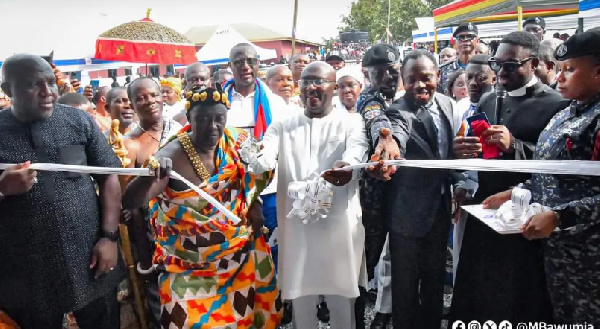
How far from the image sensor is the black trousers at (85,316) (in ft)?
9.59

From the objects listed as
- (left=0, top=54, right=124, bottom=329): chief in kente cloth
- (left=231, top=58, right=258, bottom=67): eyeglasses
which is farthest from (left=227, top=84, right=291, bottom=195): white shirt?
(left=0, top=54, right=124, bottom=329): chief in kente cloth

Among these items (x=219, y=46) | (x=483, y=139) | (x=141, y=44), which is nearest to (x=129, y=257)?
(x=483, y=139)

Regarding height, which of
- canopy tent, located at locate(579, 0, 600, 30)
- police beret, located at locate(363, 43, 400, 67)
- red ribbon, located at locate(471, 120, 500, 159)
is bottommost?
red ribbon, located at locate(471, 120, 500, 159)

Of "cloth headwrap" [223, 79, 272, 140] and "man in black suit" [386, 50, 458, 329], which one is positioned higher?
"cloth headwrap" [223, 79, 272, 140]

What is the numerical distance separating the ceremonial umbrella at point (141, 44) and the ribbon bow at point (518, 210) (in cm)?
1082

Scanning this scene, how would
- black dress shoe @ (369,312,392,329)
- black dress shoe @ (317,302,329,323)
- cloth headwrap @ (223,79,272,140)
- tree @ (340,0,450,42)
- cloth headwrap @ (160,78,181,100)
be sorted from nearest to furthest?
black dress shoe @ (369,312,392,329), black dress shoe @ (317,302,329,323), cloth headwrap @ (223,79,272,140), cloth headwrap @ (160,78,181,100), tree @ (340,0,450,42)

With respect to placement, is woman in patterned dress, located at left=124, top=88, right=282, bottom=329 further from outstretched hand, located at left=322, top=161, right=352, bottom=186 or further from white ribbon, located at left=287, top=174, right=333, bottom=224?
outstretched hand, located at left=322, top=161, right=352, bottom=186

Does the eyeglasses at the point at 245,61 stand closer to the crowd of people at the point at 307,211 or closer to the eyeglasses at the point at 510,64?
the crowd of people at the point at 307,211

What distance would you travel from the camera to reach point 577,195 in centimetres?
253

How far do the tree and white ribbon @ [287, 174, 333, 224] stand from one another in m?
40.4

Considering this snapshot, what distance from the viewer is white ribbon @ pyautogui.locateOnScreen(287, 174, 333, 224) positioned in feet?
10.2

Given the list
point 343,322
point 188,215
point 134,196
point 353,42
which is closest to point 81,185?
point 134,196

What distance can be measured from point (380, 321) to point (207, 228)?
1732 mm

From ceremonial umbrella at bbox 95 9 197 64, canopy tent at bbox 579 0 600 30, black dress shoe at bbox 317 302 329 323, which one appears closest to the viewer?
black dress shoe at bbox 317 302 329 323
